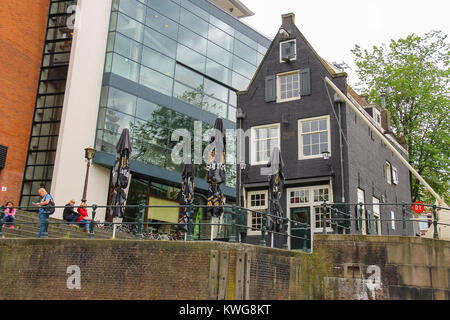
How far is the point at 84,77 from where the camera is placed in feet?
88.0

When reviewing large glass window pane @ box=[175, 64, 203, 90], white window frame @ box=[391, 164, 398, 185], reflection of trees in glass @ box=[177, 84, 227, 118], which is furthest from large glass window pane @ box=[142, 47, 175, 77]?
white window frame @ box=[391, 164, 398, 185]

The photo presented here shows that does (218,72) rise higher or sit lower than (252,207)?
higher

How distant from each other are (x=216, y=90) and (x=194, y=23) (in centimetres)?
476

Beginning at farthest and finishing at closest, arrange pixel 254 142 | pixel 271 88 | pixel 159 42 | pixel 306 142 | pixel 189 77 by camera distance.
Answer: pixel 189 77
pixel 159 42
pixel 271 88
pixel 254 142
pixel 306 142

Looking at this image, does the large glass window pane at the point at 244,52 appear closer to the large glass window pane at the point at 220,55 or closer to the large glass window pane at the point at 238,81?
the large glass window pane at the point at 220,55

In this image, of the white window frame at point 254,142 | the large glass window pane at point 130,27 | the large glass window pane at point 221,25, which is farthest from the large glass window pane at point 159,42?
the white window frame at point 254,142

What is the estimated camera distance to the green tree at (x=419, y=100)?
2830cm

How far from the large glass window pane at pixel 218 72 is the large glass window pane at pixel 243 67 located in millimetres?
973

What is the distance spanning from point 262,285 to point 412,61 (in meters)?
23.0

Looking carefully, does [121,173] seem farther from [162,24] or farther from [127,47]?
[162,24]

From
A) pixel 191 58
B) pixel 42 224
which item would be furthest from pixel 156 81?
pixel 42 224

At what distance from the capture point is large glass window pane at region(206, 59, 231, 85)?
33.3 m

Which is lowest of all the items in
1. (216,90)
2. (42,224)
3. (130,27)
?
(42,224)

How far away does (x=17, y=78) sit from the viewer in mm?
27672
